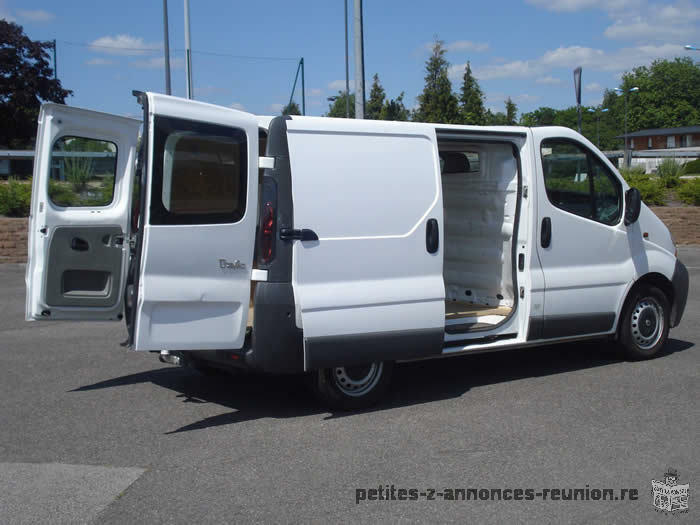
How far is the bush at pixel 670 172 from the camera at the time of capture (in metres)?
24.7

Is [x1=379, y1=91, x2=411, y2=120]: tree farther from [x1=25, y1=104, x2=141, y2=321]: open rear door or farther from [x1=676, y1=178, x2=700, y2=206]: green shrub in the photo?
[x1=25, y1=104, x2=141, y2=321]: open rear door

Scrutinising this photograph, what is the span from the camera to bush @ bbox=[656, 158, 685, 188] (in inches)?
971

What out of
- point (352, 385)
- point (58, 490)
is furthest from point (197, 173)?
point (58, 490)

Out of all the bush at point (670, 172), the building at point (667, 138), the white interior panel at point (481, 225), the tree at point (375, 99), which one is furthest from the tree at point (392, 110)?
the building at point (667, 138)

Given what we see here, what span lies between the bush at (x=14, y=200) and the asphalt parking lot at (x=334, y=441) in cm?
1201

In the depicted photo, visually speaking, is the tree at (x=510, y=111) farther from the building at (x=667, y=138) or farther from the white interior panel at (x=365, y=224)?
the building at (x=667, y=138)

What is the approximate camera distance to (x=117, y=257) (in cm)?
606

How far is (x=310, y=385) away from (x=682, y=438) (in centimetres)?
264

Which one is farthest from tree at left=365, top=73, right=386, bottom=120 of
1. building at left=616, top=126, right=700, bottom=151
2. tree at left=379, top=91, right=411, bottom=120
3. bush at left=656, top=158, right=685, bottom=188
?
building at left=616, top=126, right=700, bottom=151

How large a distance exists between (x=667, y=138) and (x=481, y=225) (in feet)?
303

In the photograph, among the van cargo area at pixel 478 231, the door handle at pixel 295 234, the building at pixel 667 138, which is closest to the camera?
the door handle at pixel 295 234

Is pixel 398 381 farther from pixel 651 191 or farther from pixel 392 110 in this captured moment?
pixel 392 110

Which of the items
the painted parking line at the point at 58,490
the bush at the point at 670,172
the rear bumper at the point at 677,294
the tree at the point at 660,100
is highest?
the tree at the point at 660,100

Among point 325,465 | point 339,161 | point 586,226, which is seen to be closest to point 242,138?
point 339,161
